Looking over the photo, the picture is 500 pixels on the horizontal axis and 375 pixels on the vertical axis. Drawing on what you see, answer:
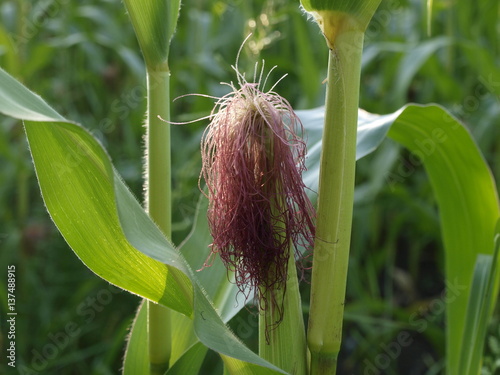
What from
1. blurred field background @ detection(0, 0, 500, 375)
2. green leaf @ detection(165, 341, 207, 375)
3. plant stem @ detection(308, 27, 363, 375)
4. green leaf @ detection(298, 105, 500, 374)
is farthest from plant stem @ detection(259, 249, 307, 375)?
blurred field background @ detection(0, 0, 500, 375)

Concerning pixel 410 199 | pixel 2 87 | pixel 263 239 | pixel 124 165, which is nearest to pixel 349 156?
pixel 263 239

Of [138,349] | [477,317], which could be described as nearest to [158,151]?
[138,349]

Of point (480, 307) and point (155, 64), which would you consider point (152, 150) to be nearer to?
point (155, 64)

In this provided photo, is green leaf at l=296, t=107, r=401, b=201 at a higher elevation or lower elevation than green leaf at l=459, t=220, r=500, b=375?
higher

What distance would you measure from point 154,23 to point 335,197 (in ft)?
0.99

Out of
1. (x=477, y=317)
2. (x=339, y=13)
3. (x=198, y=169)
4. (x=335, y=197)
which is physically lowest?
(x=477, y=317)

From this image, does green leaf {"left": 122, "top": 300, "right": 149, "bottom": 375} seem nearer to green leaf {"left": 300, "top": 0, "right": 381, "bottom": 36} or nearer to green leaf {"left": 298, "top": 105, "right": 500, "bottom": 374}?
green leaf {"left": 298, "top": 105, "right": 500, "bottom": 374}

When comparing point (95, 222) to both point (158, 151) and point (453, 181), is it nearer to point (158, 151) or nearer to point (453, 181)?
point (158, 151)

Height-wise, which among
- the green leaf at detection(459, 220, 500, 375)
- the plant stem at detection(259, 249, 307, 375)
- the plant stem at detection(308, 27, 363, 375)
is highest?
the plant stem at detection(308, 27, 363, 375)

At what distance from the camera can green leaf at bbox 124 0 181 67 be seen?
0.74m

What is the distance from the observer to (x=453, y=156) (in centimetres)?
104

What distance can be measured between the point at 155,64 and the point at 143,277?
0.26 metres

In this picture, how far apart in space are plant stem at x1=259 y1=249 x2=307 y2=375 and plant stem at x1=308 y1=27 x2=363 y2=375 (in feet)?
0.06

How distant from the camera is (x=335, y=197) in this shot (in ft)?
2.31
